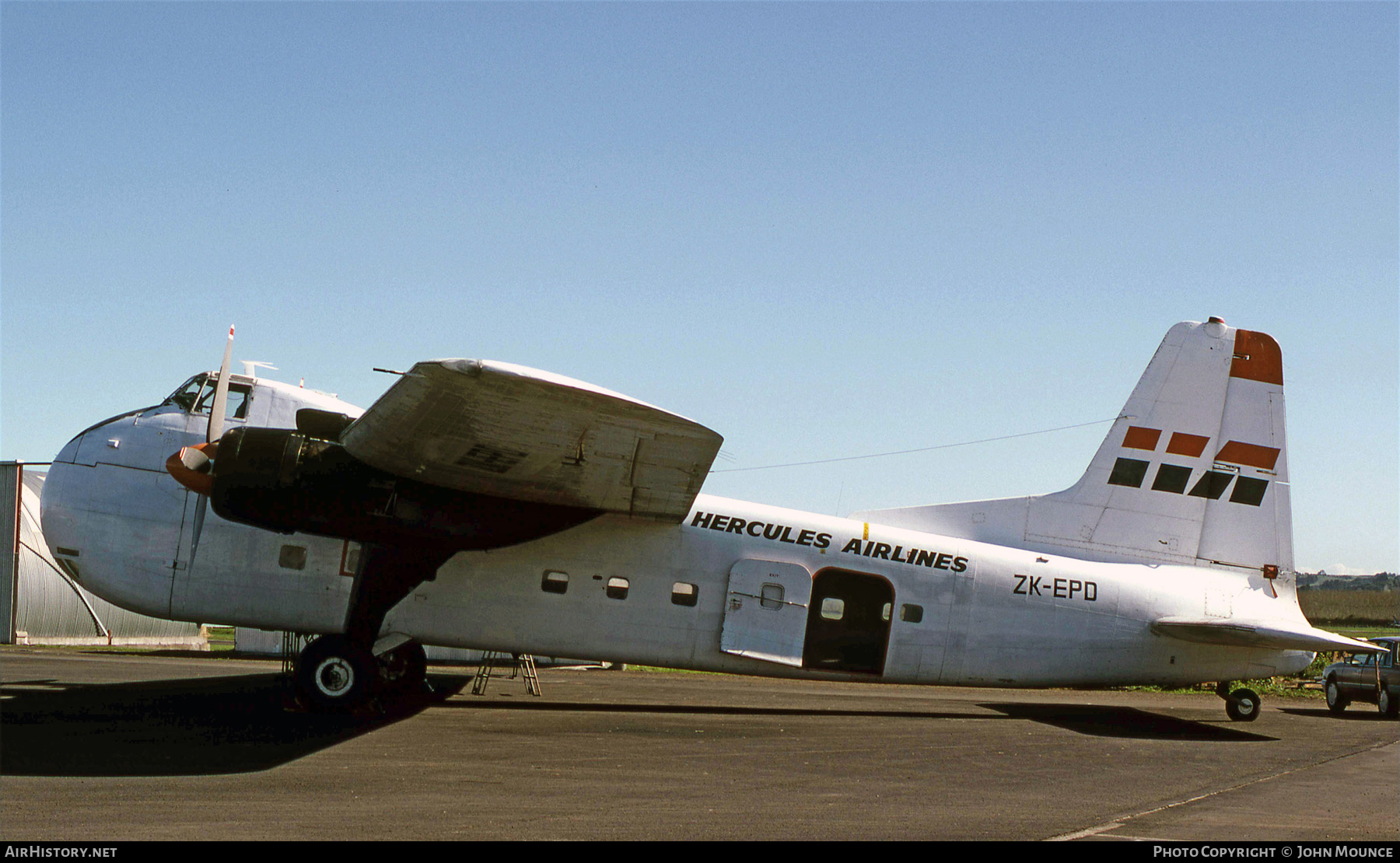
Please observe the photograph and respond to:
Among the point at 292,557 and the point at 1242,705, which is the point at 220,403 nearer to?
the point at 292,557

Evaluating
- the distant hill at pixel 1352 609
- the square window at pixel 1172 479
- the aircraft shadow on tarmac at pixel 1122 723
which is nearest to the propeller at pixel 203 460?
the aircraft shadow on tarmac at pixel 1122 723

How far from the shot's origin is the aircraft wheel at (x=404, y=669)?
46.0 feet

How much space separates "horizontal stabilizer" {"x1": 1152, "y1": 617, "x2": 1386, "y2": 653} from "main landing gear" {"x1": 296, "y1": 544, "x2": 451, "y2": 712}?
961 centimetres

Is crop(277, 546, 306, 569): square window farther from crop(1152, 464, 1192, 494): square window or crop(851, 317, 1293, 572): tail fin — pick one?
crop(1152, 464, 1192, 494): square window

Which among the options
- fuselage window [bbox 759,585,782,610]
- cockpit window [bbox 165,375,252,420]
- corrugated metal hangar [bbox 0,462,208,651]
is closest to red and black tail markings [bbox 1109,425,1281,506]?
fuselage window [bbox 759,585,782,610]

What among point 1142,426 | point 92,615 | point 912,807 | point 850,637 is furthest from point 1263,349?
point 92,615

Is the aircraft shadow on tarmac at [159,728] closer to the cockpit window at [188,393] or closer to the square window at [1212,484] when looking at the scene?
the cockpit window at [188,393]

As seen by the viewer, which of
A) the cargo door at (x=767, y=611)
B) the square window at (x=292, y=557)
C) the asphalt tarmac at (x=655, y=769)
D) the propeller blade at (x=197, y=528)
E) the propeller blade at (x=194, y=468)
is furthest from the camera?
the cargo door at (x=767, y=611)

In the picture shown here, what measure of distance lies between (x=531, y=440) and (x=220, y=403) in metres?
4.47

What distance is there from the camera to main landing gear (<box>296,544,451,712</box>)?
38.2ft

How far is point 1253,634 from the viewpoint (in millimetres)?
13398

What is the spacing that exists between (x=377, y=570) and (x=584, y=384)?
4.27m

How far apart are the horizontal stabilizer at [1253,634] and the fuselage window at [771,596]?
518 centimetres

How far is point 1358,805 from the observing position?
330 inches
